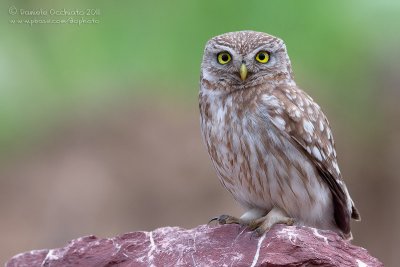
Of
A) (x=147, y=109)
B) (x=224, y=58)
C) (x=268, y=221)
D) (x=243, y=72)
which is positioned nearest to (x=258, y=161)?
(x=268, y=221)

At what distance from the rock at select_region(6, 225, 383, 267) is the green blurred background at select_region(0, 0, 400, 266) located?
3.64 meters

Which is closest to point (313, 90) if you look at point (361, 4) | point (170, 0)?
point (361, 4)

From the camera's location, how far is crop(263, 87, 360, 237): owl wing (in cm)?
426

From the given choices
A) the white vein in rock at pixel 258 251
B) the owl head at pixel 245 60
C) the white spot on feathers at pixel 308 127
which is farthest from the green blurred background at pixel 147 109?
the white vein in rock at pixel 258 251

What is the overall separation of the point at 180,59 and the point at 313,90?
1325mm

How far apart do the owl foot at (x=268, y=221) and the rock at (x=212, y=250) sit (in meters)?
0.03

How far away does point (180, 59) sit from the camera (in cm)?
798

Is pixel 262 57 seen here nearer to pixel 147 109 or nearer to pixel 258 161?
pixel 258 161

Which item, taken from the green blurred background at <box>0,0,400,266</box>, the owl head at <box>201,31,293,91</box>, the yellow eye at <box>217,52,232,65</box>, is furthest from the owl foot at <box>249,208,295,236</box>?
the green blurred background at <box>0,0,400,266</box>

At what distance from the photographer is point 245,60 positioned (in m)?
4.28

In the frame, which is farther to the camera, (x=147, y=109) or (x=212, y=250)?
(x=147, y=109)

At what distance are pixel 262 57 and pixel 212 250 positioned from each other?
0.91 meters

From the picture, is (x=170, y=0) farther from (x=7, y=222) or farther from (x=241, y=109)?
(x=241, y=109)

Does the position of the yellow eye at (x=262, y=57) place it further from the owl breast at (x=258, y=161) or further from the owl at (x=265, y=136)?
the owl breast at (x=258, y=161)
